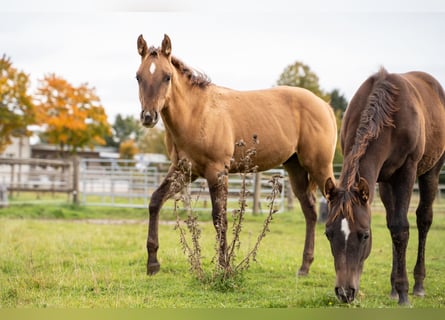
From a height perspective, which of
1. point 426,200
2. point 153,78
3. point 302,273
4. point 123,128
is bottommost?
point 302,273

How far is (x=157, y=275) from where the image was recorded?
18.4 feet

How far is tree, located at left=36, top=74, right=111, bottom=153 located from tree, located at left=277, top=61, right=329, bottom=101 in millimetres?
13909

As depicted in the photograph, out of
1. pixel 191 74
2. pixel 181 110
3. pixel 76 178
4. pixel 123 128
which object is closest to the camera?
pixel 181 110

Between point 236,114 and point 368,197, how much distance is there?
8.07ft

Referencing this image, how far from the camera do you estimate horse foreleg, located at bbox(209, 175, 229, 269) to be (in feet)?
16.2

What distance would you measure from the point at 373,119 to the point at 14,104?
22.1 metres

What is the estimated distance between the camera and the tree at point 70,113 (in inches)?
1168

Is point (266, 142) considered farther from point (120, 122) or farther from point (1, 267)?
point (120, 122)

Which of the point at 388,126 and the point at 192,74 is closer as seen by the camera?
the point at 388,126

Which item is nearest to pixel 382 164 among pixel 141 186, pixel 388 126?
pixel 388 126

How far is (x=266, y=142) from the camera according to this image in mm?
6000

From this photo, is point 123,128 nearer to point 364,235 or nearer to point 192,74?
point 192,74

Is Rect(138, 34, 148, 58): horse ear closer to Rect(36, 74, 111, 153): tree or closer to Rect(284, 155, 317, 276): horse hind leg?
Rect(284, 155, 317, 276): horse hind leg

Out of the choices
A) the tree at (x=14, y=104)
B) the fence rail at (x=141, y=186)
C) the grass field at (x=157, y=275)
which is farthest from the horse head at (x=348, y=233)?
the tree at (x=14, y=104)
